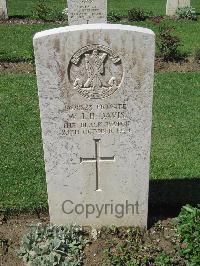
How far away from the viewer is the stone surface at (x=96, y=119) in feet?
13.6

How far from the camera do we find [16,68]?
1075cm

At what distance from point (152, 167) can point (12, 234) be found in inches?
94.2

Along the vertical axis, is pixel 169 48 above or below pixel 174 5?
below

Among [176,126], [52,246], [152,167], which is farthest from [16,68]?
[52,246]

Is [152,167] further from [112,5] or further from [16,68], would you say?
[112,5]

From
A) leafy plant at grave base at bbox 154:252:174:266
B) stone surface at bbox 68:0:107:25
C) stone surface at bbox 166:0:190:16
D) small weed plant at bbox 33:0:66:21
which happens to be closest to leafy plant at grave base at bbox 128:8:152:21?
stone surface at bbox 166:0:190:16

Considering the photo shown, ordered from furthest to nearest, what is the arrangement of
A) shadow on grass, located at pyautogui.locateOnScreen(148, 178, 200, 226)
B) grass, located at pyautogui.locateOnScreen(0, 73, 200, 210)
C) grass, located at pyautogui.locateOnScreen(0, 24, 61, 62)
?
grass, located at pyautogui.locateOnScreen(0, 24, 61, 62) < grass, located at pyautogui.locateOnScreen(0, 73, 200, 210) < shadow on grass, located at pyautogui.locateOnScreen(148, 178, 200, 226)

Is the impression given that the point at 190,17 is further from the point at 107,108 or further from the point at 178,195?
the point at 107,108

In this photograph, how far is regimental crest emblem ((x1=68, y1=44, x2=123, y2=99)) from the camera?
420cm

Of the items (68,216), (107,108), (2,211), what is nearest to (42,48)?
(107,108)

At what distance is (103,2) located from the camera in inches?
459

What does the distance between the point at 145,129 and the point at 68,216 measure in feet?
4.62

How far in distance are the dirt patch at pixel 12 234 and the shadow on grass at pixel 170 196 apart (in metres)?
1.39

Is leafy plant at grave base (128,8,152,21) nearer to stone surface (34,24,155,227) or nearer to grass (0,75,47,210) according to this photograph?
grass (0,75,47,210)
